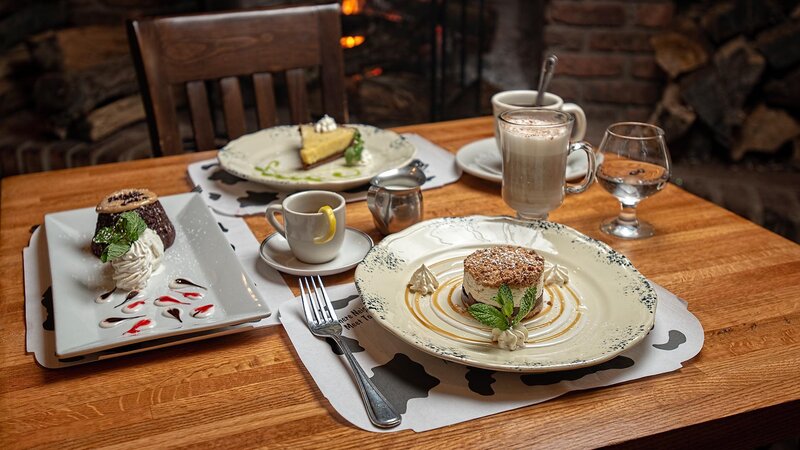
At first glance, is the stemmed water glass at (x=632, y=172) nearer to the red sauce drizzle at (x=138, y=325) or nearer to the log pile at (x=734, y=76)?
the red sauce drizzle at (x=138, y=325)

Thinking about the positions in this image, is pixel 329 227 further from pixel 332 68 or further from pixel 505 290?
pixel 332 68

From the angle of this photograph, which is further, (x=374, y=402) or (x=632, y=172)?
(x=632, y=172)

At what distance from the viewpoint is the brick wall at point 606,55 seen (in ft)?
8.30

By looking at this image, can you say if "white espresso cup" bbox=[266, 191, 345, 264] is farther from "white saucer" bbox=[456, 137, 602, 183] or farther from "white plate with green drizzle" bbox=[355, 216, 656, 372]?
"white saucer" bbox=[456, 137, 602, 183]

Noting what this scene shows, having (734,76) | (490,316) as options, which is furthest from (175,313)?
(734,76)

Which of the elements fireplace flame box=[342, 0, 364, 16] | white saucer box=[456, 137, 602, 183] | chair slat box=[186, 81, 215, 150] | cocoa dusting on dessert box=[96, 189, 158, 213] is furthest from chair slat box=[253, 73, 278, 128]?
fireplace flame box=[342, 0, 364, 16]

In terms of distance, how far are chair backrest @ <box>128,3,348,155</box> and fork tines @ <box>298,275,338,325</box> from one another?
0.87 meters

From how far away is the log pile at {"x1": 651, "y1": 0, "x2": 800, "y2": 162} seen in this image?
2375 mm

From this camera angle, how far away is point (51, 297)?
0.97 meters

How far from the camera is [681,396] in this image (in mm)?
751

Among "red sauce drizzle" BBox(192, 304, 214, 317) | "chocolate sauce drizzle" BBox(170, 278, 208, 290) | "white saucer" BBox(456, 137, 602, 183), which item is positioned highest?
"red sauce drizzle" BBox(192, 304, 214, 317)

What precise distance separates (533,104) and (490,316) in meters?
0.73

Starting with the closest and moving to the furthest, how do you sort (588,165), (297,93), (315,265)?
(315,265)
(588,165)
(297,93)

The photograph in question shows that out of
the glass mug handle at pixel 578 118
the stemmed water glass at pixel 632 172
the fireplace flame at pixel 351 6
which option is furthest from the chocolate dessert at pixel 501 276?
the fireplace flame at pixel 351 6
